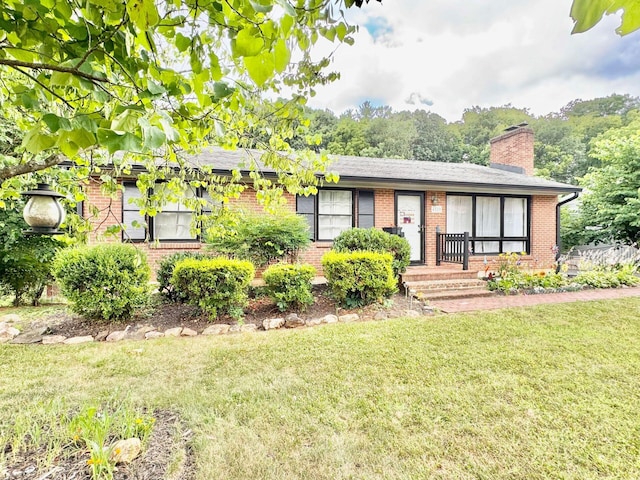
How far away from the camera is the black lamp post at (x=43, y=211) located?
2.84 metres

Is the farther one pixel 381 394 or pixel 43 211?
pixel 381 394

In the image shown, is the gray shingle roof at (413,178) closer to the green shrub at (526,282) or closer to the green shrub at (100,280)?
the green shrub at (526,282)

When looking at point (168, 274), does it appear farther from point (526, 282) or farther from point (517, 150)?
point (517, 150)

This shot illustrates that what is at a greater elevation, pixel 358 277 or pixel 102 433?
pixel 358 277

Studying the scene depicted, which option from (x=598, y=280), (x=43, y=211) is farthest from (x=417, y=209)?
(x=43, y=211)

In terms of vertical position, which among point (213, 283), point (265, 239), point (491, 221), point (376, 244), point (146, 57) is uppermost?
point (146, 57)

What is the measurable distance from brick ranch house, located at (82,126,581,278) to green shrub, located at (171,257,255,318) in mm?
3118

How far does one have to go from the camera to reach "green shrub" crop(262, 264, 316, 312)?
568cm

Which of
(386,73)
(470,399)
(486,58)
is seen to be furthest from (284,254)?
(386,73)

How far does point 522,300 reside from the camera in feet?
22.1

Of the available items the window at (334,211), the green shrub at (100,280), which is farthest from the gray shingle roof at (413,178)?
the green shrub at (100,280)

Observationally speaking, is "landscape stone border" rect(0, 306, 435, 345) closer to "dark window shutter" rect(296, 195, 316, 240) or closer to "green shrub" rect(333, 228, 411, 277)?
"green shrub" rect(333, 228, 411, 277)

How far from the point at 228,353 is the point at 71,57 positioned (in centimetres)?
348

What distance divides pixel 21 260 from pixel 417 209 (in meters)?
9.93
